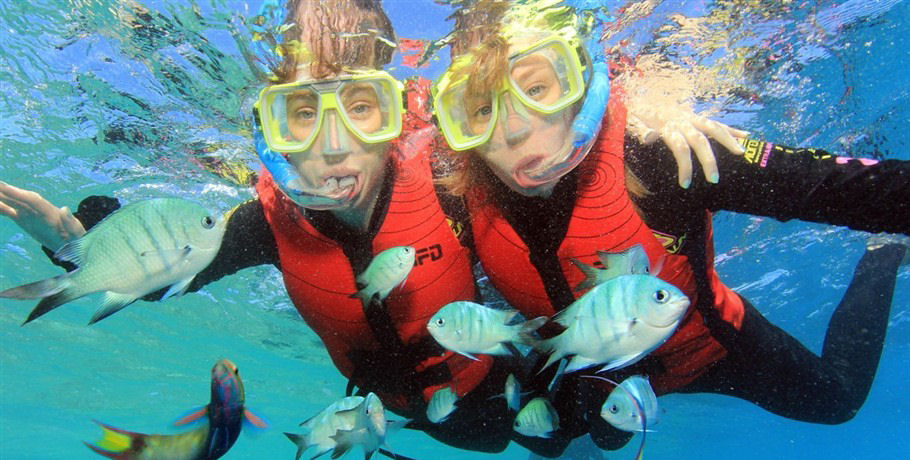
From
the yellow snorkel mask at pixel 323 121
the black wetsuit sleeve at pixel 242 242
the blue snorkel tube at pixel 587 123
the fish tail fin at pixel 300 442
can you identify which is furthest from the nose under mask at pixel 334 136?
the fish tail fin at pixel 300 442

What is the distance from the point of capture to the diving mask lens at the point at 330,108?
3881 millimetres

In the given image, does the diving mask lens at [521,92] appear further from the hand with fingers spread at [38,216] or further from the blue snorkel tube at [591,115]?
the hand with fingers spread at [38,216]

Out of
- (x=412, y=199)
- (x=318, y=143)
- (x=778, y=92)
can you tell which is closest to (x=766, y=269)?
(x=778, y=92)

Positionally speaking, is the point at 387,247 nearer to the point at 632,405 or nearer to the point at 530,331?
the point at 530,331

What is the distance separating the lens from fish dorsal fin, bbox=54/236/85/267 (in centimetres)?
210

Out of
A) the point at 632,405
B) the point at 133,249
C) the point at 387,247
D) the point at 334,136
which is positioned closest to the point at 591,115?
the point at 334,136

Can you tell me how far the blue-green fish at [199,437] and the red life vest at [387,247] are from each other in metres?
2.52

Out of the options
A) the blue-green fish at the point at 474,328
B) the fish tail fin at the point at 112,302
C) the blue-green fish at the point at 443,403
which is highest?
the fish tail fin at the point at 112,302

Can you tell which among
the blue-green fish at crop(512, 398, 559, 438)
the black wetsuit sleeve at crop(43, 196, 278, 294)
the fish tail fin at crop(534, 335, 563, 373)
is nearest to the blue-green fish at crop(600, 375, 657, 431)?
the blue-green fish at crop(512, 398, 559, 438)

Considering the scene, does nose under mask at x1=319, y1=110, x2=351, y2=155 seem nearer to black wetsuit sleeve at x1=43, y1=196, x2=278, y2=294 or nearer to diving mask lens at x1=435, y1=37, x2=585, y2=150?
diving mask lens at x1=435, y1=37, x2=585, y2=150

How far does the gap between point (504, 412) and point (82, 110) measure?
7.84 m

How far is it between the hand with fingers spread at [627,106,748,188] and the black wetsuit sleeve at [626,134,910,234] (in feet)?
0.32

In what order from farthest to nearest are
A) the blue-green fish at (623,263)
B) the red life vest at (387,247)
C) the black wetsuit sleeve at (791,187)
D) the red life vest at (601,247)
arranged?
the red life vest at (387,247)
the red life vest at (601,247)
the black wetsuit sleeve at (791,187)
the blue-green fish at (623,263)

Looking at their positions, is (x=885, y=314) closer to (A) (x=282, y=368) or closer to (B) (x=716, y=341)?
(B) (x=716, y=341)
